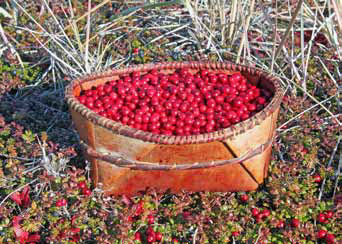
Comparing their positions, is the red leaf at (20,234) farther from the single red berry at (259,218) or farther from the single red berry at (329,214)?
the single red berry at (329,214)

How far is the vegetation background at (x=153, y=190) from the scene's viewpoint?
189cm

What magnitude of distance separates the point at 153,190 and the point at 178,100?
40cm

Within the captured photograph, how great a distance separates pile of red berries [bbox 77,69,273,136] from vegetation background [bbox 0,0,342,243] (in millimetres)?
218

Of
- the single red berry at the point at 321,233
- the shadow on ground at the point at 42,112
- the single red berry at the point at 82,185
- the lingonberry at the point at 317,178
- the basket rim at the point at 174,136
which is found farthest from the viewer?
the shadow on ground at the point at 42,112

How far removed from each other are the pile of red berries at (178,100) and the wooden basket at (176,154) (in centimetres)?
10

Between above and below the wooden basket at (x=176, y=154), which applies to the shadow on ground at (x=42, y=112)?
below

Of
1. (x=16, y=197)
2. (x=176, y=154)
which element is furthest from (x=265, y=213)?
(x=16, y=197)

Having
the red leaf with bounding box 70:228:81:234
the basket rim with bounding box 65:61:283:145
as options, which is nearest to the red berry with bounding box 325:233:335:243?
the basket rim with bounding box 65:61:283:145

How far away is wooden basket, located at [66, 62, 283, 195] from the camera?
180 centimetres

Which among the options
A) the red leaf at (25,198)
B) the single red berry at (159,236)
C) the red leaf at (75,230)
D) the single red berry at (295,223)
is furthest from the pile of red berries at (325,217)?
the red leaf at (25,198)

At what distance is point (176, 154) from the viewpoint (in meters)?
1.82

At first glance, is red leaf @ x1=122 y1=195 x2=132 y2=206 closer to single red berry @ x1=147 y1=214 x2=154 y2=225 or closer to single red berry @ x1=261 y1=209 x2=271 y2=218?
single red berry @ x1=147 y1=214 x2=154 y2=225

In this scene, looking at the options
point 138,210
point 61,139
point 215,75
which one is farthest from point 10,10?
point 138,210

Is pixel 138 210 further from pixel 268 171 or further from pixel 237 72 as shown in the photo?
pixel 237 72
